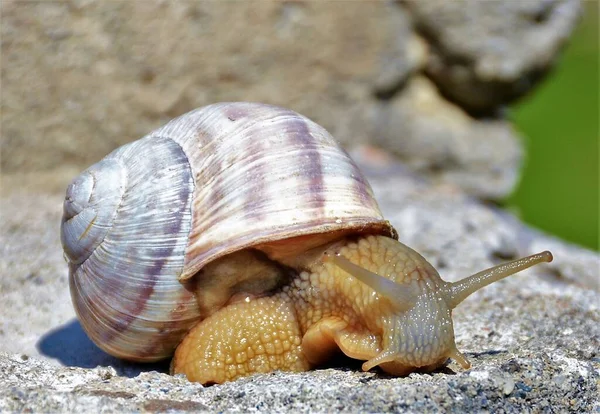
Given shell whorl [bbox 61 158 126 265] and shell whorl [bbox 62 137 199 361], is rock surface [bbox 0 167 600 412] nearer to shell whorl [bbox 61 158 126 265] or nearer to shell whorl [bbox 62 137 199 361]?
shell whorl [bbox 62 137 199 361]

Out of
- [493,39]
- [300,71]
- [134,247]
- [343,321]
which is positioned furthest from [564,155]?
[134,247]

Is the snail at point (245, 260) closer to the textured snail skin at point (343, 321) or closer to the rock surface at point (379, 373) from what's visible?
the textured snail skin at point (343, 321)

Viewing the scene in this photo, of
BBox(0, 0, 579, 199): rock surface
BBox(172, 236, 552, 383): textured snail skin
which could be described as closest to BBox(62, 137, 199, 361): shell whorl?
BBox(172, 236, 552, 383): textured snail skin

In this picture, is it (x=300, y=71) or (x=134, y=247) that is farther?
A: (x=300, y=71)

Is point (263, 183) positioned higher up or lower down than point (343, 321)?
higher up

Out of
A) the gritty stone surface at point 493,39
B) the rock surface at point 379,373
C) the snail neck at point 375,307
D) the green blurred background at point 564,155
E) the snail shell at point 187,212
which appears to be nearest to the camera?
the rock surface at point 379,373

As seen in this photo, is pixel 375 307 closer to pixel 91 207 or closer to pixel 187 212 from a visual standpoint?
pixel 187 212

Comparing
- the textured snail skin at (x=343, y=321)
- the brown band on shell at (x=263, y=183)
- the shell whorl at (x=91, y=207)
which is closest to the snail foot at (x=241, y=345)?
the textured snail skin at (x=343, y=321)
